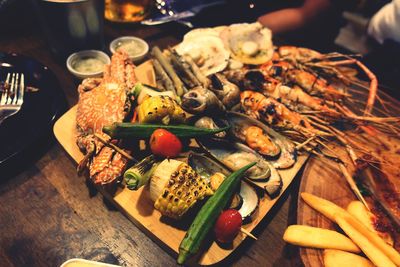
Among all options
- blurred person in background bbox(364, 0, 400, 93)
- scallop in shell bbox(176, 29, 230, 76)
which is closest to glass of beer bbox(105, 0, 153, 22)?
scallop in shell bbox(176, 29, 230, 76)

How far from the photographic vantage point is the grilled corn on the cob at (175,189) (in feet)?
5.38

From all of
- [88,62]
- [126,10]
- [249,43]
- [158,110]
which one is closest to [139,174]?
[158,110]

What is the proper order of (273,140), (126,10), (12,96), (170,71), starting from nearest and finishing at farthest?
1. (12,96)
2. (273,140)
3. (170,71)
4. (126,10)

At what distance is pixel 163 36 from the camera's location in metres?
3.39

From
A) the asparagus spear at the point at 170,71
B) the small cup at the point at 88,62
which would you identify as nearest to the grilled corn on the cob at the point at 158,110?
the asparagus spear at the point at 170,71

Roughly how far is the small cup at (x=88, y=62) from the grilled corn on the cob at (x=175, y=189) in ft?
4.21

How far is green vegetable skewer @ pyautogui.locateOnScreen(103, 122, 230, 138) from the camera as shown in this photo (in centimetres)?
187

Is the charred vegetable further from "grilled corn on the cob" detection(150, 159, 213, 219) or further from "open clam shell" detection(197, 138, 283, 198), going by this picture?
"open clam shell" detection(197, 138, 283, 198)

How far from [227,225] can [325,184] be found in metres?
0.87

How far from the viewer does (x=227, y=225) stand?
1.66 metres

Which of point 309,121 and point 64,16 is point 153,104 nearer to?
point 64,16

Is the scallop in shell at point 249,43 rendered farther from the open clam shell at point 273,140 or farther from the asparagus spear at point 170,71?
the open clam shell at point 273,140

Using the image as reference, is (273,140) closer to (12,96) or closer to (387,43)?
(12,96)

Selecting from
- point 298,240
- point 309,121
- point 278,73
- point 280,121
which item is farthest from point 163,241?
point 278,73
